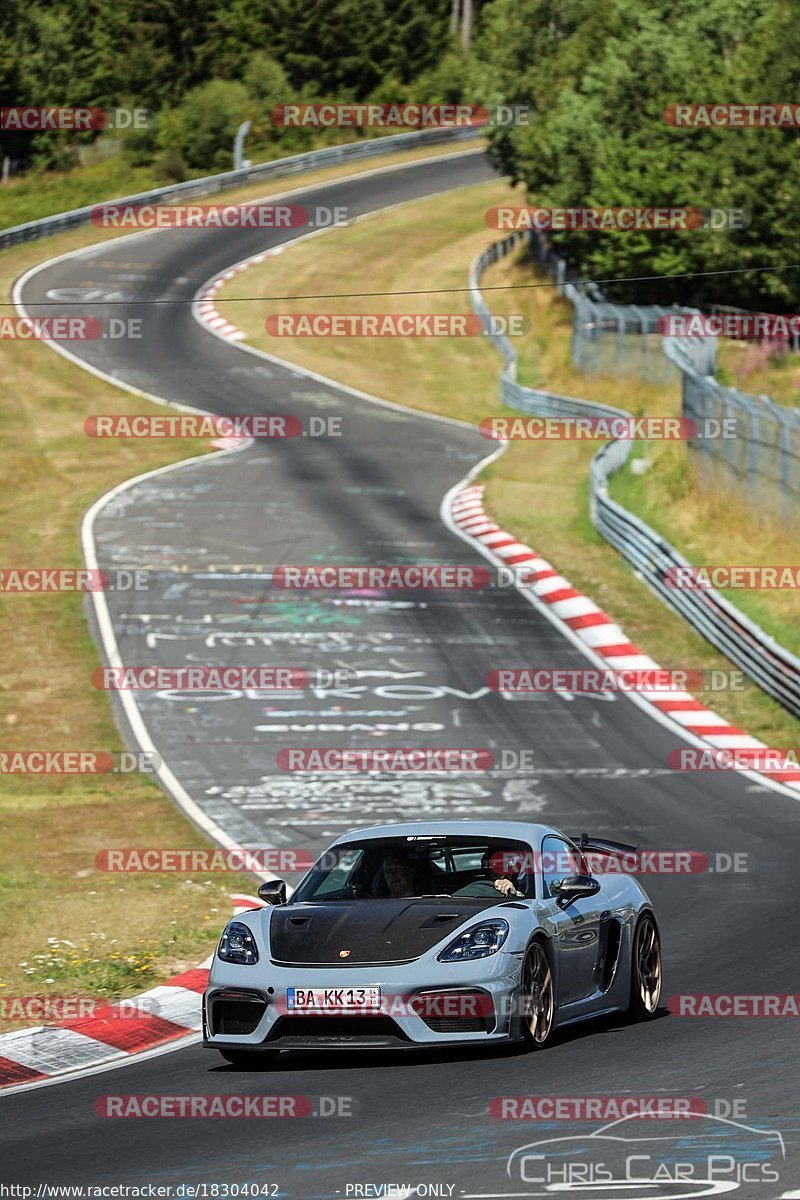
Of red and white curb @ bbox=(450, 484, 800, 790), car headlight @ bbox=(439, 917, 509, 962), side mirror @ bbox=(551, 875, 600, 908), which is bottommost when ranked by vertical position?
red and white curb @ bbox=(450, 484, 800, 790)

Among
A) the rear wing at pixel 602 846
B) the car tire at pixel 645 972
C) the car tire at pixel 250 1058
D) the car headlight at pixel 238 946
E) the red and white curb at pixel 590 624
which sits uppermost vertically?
the car headlight at pixel 238 946

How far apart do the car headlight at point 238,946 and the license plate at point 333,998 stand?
436 millimetres

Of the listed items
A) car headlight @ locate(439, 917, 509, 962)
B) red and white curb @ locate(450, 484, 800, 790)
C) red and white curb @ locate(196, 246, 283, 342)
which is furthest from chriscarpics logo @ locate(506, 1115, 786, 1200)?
red and white curb @ locate(196, 246, 283, 342)

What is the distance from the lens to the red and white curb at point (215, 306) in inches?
2290

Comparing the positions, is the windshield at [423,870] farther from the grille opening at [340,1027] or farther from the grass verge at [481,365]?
the grass verge at [481,365]

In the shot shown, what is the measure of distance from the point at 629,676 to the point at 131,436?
69.3 feet

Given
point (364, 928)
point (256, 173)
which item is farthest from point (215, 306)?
point (364, 928)

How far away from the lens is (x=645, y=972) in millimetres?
11727

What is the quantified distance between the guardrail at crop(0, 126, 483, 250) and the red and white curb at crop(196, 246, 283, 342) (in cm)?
823

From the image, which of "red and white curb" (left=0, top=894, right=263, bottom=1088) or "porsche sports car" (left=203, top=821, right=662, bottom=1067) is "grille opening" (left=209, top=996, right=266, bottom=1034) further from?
"red and white curb" (left=0, top=894, right=263, bottom=1088)

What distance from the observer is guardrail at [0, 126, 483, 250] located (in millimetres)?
69312

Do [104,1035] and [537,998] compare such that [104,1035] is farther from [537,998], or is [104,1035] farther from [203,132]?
[203,132]

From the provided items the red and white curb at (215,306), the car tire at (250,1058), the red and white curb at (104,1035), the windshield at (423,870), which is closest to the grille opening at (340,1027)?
the car tire at (250,1058)

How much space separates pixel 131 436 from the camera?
45.9 meters
